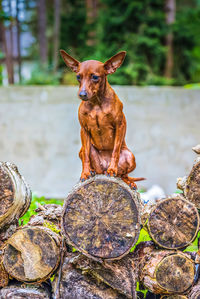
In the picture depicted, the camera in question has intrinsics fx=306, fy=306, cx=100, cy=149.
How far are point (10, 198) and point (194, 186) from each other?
1.32m

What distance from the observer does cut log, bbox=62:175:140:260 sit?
78.0 inches

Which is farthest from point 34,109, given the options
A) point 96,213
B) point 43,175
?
point 96,213

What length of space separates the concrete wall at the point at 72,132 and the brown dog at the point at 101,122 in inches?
154

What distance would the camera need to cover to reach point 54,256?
2.07 metres

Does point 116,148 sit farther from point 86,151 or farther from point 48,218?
point 48,218

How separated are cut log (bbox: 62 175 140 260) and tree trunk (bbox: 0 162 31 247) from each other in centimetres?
39

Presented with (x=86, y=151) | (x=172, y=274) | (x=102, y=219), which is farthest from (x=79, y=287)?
(x=86, y=151)

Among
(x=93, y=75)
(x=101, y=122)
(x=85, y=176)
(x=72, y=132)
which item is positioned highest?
(x=93, y=75)

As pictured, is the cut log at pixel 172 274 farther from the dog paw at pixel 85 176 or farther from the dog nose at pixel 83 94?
the dog nose at pixel 83 94

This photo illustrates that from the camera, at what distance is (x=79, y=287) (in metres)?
2.10

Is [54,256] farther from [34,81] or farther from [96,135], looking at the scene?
[34,81]

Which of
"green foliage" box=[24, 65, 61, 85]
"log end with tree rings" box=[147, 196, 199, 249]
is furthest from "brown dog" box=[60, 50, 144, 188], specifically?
"green foliage" box=[24, 65, 61, 85]

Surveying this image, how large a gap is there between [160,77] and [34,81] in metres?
3.02

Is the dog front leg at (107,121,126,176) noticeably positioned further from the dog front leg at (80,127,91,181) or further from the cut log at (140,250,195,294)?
the cut log at (140,250,195,294)
